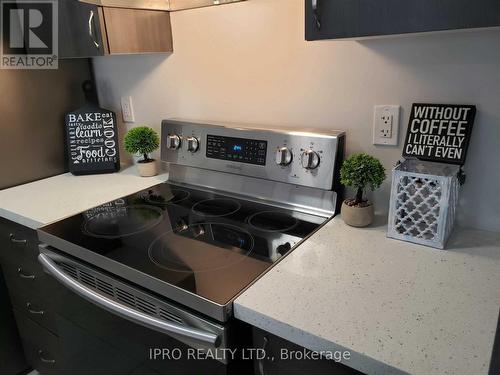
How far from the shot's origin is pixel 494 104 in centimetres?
91

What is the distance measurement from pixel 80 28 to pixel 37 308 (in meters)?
1.02

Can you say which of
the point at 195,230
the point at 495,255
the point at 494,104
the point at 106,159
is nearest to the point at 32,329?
the point at 106,159

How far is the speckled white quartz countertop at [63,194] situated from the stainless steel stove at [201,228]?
0.07 metres

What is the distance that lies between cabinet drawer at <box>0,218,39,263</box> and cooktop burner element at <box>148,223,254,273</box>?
53 centimetres

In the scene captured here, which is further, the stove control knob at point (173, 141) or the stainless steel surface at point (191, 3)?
the stove control knob at point (173, 141)

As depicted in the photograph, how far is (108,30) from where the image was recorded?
1.29 m

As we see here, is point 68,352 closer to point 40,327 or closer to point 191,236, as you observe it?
point 40,327

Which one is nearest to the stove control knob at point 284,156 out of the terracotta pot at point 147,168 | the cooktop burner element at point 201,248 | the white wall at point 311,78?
the white wall at point 311,78

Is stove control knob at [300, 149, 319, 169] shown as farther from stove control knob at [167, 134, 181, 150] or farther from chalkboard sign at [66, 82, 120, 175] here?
chalkboard sign at [66, 82, 120, 175]

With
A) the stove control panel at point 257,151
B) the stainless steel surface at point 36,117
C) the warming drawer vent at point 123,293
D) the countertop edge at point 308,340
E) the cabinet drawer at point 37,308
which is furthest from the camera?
the stainless steel surface at point 36,117

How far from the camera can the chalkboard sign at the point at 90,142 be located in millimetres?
1627

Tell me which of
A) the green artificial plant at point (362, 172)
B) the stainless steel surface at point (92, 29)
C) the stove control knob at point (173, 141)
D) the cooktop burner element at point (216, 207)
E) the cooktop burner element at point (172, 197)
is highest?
the stainless steel surface at point (92, 29)

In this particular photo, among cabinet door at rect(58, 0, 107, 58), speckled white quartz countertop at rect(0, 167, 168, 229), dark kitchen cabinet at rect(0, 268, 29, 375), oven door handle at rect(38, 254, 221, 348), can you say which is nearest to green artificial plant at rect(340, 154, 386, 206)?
oven door handle at rect(38, 254, 221, 348)

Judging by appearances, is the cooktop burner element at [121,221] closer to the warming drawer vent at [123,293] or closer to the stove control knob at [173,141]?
the warming drawer vent at [123,293]
